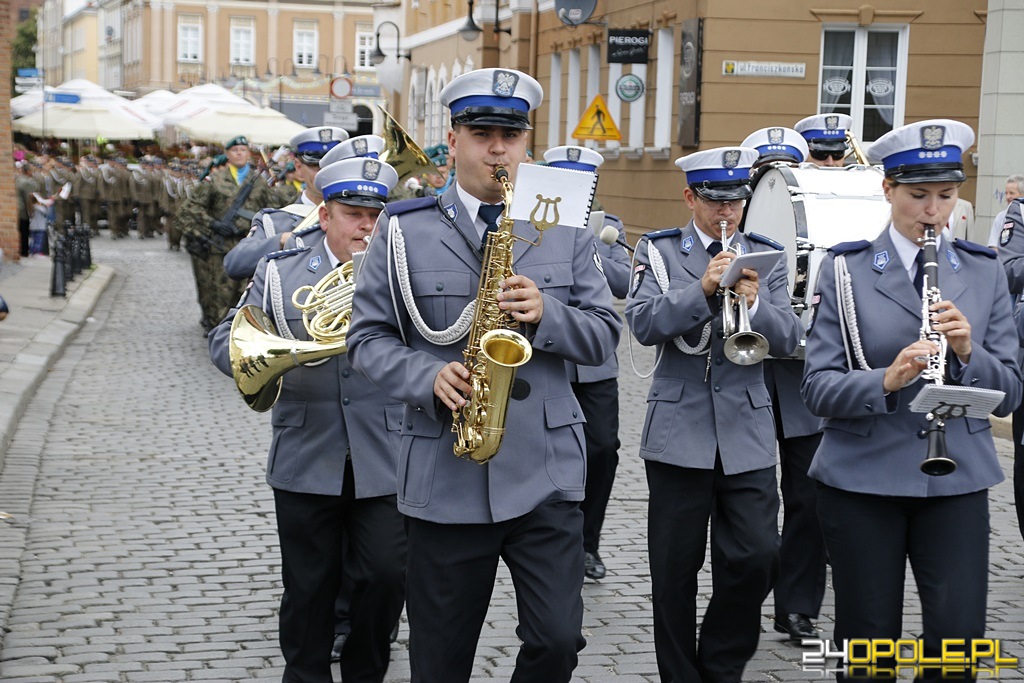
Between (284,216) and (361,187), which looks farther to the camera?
(284,216)

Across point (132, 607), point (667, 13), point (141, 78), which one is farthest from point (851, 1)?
point (141, 78)

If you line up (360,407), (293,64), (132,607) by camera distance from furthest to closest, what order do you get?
1. (293,64)
2. (132,607)
3. (360,407)

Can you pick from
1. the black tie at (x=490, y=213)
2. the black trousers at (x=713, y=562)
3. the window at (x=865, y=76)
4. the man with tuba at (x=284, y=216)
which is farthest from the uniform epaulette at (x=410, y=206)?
the window at (x=865, y=76)

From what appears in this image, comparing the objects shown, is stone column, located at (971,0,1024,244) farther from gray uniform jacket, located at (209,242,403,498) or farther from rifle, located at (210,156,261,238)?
gray uniform jacket, located at (209,242,403,498)

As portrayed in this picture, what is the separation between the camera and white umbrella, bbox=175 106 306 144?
3931 centimetres

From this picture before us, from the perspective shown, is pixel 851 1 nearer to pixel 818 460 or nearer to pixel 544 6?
pixel 544 6

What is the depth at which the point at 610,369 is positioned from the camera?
8.07 metres

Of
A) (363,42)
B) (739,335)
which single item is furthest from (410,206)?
(363,42)

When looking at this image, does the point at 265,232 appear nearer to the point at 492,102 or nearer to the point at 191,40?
the point at 492,102

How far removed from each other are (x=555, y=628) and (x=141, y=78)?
96.6 meters

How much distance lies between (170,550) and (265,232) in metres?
1.74

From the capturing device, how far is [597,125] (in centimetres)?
2269

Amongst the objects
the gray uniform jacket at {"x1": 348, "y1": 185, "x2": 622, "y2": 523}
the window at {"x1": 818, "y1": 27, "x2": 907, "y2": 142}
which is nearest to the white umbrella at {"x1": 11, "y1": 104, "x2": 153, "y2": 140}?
the window at {"x1": 818, "y1": 27, "x2": 907, "y2": 142}

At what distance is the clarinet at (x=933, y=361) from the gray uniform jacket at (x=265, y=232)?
416 centimetres
